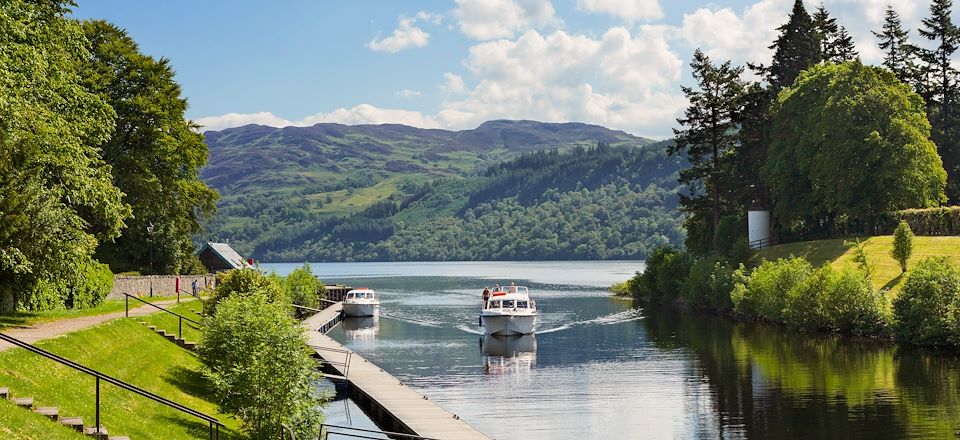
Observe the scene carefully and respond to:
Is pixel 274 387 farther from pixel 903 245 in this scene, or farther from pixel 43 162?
pixel 903 245

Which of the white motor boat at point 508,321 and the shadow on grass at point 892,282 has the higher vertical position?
the shadow on grass at point 892,282

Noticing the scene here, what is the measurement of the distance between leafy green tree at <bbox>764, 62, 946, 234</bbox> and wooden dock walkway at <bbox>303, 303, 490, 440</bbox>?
45808mm

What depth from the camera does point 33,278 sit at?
Answer: 1564 inches

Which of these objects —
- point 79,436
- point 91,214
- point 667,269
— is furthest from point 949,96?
point 79,436

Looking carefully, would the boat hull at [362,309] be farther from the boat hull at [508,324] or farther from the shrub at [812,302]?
the shrub at [812,302]

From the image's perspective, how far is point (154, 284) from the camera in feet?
236

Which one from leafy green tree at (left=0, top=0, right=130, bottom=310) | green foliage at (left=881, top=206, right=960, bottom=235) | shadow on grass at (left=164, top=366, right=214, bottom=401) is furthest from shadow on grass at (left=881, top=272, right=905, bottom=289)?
leafy green tree at (left=0, top=0, right=130, bottom=310)

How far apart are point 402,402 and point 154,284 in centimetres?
3829

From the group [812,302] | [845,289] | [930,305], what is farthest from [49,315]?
[812,302]

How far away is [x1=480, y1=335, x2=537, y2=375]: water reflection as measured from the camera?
2259 inches

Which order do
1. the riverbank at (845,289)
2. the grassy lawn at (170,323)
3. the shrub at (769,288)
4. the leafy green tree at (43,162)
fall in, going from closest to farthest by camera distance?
1. the leafy green tree at (43,162)
2. the grassy lawn at (170,323)
3. the riverbank at (845,289)
4. the shrub at (769,288)

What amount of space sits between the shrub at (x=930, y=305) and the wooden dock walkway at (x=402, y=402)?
29810mm

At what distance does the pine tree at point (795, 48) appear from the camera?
10125cm

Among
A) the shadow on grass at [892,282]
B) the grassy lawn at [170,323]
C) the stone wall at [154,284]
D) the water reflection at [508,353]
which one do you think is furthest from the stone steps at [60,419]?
the shadow on grass at [892,282]
